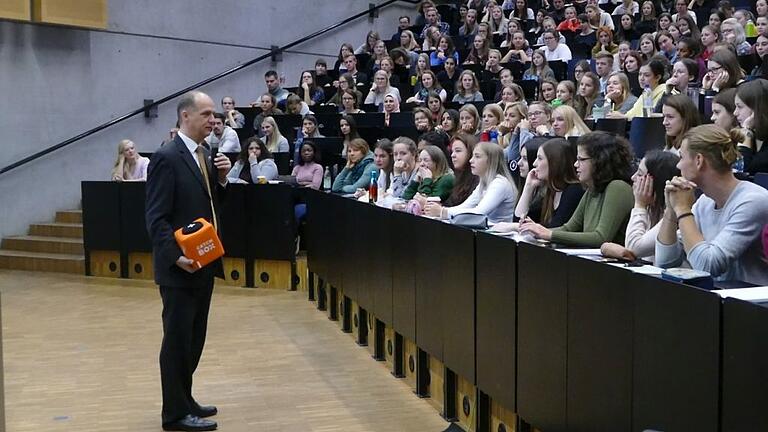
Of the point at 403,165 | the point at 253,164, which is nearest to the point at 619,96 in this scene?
the point at 403,165

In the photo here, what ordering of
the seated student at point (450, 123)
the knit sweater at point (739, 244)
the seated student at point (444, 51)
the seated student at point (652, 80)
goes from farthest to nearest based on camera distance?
1. the seated student at point (444, 51)
2. the seated student at point (450, 123)
3. the seated student at point (652, 80)
4. the knit sweater at point (739, 244)

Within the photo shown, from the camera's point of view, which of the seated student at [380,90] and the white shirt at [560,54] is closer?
the white shirt at [560,54]

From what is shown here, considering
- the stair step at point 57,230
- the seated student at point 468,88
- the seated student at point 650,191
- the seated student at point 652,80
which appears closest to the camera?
the seated student at point 650,191

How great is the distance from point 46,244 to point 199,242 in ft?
20.0

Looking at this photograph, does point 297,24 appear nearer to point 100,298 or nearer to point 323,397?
point 100,298

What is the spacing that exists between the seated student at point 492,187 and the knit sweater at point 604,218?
3.55 feet

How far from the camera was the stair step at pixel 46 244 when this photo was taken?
29.9 feet

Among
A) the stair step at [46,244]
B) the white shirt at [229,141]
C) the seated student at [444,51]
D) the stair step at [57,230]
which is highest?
the seated student at [444,51]

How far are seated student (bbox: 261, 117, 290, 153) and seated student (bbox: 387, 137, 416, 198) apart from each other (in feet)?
9.27

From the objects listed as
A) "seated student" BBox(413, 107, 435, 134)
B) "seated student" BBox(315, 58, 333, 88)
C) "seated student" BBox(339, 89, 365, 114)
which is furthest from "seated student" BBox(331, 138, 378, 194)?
"seated student" BBox(315, 58, 333, 88)

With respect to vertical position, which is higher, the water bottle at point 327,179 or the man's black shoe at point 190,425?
the water bottle at point 327,179

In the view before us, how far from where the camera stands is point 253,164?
26.6ft

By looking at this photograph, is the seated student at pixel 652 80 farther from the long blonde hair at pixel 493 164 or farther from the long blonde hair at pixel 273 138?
the long blonde hair at pixel 273 138

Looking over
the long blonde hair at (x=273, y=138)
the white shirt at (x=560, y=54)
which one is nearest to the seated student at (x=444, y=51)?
the white shirt at (x=560, y=54)
